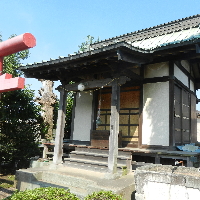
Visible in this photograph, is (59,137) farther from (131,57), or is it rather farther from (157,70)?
(157,70)

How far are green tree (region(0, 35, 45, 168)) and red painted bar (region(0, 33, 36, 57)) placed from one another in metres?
7.62

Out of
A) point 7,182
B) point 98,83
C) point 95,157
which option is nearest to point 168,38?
point 98,83

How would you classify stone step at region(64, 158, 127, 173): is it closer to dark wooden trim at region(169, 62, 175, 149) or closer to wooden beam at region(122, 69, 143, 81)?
dark wooden trim at region(169, 62, 175, 149)

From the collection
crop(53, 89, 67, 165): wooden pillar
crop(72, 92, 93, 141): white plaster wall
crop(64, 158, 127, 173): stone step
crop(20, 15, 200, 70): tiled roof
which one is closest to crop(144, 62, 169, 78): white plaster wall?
crop(20, 15, 200, 70): tiled roof

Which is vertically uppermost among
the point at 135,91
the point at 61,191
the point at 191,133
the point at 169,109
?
the point at 135,91

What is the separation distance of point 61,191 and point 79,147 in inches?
174

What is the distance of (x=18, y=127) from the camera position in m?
10.9

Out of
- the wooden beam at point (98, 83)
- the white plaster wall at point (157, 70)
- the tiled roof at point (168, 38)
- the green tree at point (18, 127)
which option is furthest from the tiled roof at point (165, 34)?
the green tree at point (18, 127)

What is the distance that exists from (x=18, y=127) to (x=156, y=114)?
23.4ft

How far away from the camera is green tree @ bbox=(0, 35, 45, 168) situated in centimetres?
1028

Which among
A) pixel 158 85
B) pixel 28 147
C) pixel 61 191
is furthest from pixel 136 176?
pixel 28 147

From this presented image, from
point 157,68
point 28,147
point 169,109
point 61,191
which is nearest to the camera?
point 61,191

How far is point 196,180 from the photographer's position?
14.3 feet

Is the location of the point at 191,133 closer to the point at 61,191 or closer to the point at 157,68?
the point at 157,68
